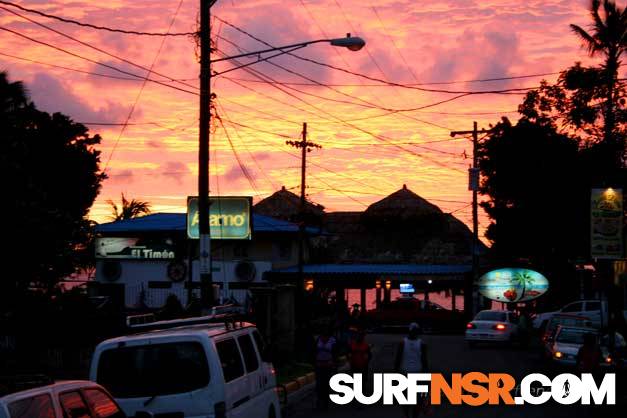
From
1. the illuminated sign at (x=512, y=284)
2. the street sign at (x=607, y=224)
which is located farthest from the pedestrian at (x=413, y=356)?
the illuminated sign at (x=512, y=284)

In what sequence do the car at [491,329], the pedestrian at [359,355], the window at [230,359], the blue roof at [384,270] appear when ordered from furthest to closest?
1. the blue roof at [384,270]
2. the car at [491,329]
3. the pedestrian at [359,355]
4. the window at [230,359]

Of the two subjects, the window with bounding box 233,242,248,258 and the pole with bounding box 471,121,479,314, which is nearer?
the pole with bounding box 471,121,479,314

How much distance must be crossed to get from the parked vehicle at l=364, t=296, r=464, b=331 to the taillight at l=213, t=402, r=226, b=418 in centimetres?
5058

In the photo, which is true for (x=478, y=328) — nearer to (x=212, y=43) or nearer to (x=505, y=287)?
(x=505, y=287)

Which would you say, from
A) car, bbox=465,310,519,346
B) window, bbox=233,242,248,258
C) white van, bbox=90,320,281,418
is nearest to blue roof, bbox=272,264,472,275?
window, bbox=233,242,248,258

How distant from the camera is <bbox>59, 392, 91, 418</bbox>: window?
356 inches

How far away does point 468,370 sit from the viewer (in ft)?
108

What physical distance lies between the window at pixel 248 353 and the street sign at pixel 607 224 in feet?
60.4

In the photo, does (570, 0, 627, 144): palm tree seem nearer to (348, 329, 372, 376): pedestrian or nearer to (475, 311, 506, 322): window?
(475, 311, 506, 322): window

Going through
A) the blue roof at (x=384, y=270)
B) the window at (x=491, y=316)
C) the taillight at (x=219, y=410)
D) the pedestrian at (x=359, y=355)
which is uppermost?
the blue roof at (x=384, y=270)

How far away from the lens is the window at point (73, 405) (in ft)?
29.7

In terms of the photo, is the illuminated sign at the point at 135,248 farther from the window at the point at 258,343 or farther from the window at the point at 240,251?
the window at the point at 258,343

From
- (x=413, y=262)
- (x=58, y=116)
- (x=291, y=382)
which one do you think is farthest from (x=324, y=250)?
(x=291, y=382)

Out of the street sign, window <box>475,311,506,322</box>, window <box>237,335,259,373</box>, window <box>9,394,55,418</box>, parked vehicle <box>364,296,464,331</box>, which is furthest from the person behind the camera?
parked vehicle <box>364,296,464,331</box>
